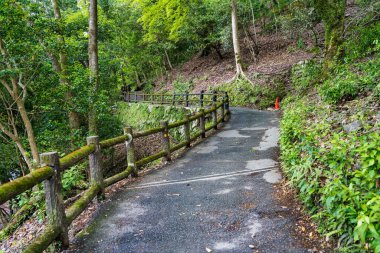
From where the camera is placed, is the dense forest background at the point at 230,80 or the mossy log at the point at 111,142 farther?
the mossy log at the point at 111,142

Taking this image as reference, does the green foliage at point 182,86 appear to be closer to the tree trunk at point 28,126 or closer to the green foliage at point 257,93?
the green foliage at point 257,93

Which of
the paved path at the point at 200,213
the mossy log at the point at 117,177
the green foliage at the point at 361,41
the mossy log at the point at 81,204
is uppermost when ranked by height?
the green foliage at the point at 361,41

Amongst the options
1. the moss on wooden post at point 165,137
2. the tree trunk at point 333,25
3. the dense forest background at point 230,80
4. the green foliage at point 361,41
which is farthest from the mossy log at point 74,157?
the green foliage at point 361,41

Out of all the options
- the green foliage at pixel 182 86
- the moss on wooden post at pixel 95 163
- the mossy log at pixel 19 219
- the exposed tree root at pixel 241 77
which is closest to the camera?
the moss on wooden post at pixel 95 163

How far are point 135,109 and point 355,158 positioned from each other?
76.2ft

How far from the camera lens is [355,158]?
11.9 ft

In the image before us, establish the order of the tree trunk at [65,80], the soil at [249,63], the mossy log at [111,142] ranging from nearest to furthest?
the mossy log at [111,142]
the tree trunk at [65,80]
the soil at [249,63]

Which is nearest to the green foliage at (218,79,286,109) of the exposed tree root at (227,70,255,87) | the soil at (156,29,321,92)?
the exposed tree root at (227,70,255,87)

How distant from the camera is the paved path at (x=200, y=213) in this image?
355cm

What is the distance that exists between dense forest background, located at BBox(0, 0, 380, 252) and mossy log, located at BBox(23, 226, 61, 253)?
1822 mm

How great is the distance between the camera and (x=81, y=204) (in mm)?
4352

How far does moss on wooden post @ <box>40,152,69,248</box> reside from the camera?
137 inches

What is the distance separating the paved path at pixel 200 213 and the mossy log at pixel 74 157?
967 mm

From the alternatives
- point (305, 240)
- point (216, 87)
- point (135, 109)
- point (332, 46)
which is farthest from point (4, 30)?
point (135, 109)
